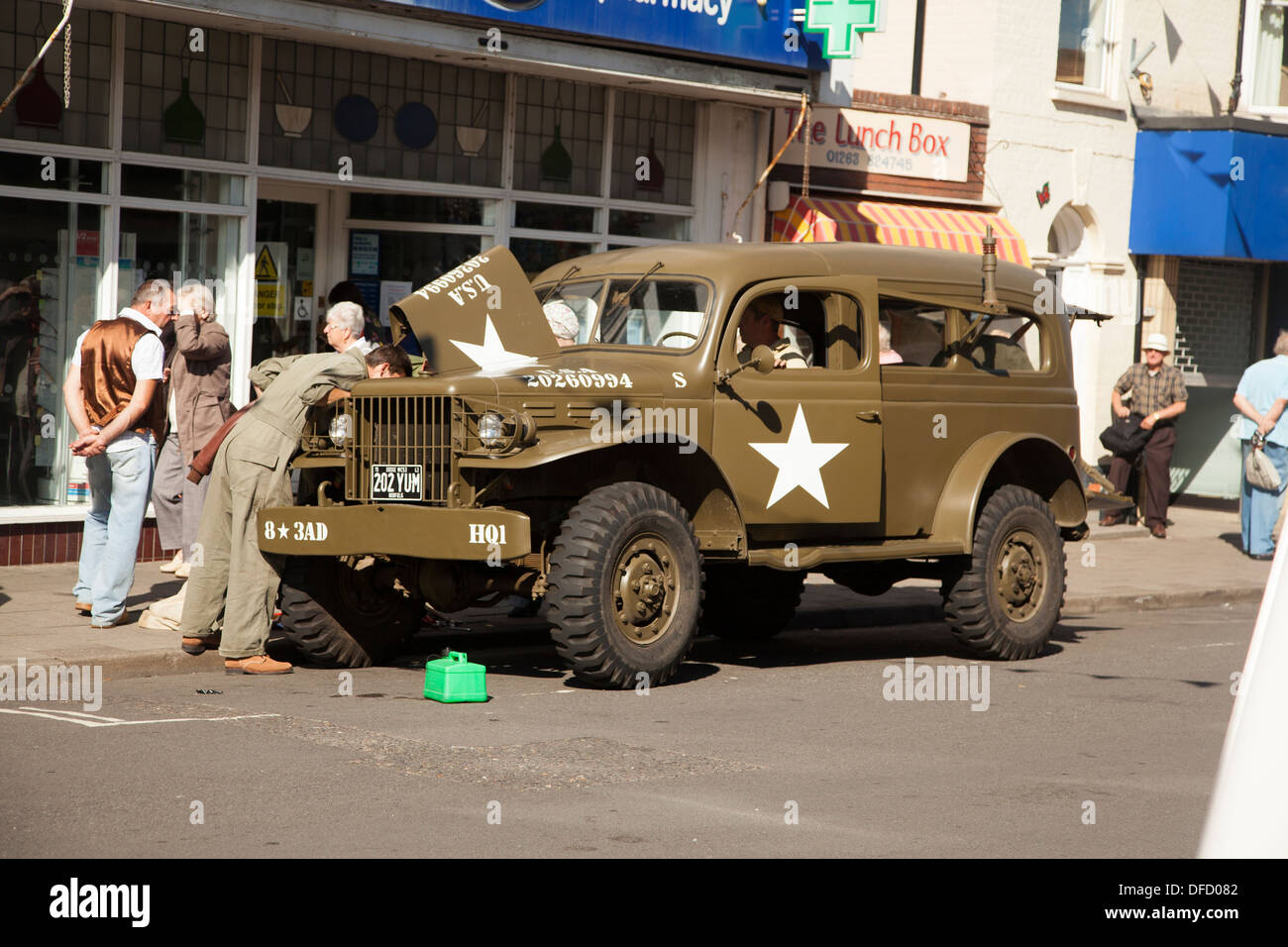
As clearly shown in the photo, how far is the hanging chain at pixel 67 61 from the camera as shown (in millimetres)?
11188

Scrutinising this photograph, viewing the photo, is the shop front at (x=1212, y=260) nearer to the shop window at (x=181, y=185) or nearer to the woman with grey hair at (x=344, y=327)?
the shop window at (x=181, y=185)

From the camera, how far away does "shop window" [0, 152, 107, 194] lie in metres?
12.0

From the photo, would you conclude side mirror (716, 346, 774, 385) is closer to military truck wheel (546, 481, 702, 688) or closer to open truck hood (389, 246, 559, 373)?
military truck wheel (546, 481, 702, 688)

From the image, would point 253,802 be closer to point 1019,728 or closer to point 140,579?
point 1019,728

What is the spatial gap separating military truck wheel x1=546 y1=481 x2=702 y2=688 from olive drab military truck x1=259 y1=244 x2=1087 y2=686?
0.01m

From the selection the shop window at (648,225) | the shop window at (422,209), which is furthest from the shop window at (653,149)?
the shop window at (422,209)

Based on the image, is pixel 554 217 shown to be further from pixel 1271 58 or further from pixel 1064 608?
pixel 1271 58

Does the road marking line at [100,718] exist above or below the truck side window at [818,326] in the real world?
below

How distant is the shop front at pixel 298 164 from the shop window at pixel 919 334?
4365mm

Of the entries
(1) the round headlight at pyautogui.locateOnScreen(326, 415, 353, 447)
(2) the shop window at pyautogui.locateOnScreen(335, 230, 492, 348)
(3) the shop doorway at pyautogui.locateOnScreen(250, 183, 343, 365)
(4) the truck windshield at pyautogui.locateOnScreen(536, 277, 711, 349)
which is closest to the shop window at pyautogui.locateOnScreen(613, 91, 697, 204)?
(2) the shop window at pyautogui.locateOnScreen(335, 230, 492, 348)

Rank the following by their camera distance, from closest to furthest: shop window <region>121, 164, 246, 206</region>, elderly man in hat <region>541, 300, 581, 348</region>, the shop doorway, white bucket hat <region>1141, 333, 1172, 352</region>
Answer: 1. elderly man in hat <region>541, 300, 581, 348</region>
2. shop window <region>121, 164, 246, 206</region>
3. the shop doorway
4. white bucket hat <region>1141, 333, 1172, 352</region>

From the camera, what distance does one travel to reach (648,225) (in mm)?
16344
